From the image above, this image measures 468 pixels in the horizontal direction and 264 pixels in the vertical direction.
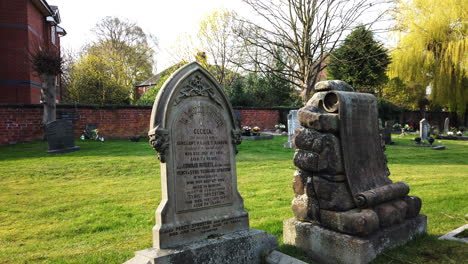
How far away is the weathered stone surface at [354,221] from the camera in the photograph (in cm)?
376

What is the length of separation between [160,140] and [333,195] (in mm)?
2035

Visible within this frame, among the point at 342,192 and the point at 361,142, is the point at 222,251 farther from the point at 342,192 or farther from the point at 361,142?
the point at 361,142

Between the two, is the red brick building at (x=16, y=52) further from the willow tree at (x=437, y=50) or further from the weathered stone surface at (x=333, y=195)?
the willow tree at (x=437, y=50)

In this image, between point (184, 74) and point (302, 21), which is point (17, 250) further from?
point (302, 21)

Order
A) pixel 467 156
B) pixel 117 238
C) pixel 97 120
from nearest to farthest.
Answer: pixel 117 238 < pixel 467 156 < pixel 97 120

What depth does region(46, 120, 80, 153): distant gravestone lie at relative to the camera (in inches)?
517

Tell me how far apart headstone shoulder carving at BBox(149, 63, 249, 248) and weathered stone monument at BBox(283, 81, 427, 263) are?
0.81 m

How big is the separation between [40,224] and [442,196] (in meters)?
7.58

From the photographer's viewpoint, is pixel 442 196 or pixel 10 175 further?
pixel 10 175

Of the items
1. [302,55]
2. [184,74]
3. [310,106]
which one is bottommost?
[310,106]

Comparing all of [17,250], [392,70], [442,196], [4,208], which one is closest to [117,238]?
[17,250]

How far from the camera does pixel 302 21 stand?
18.3 m

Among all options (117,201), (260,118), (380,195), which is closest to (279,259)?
(380,195)

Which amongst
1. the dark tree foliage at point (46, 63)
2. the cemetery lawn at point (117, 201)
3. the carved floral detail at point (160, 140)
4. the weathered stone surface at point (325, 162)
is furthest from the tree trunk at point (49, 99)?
the weathered stone surface at point (325, 162)
